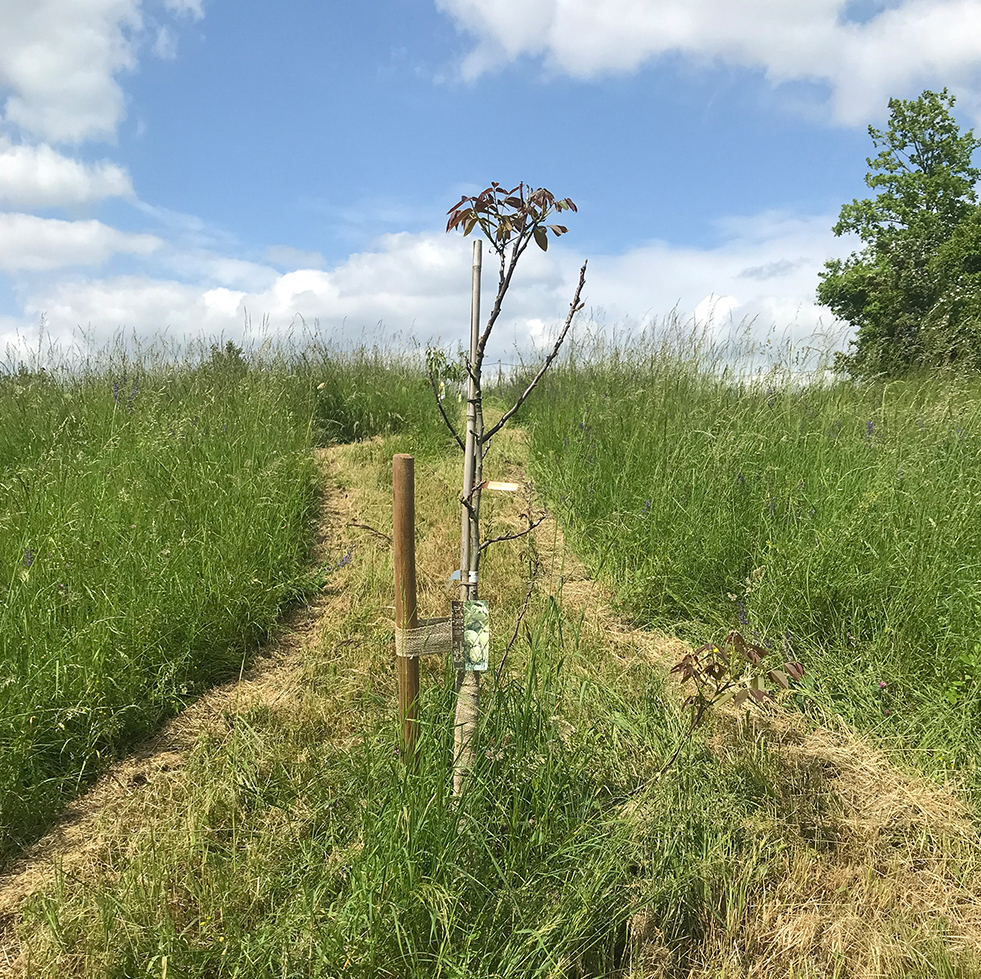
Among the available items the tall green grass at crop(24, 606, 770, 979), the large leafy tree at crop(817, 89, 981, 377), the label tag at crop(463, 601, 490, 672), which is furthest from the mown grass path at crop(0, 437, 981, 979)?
the large leafy tree at crop(817, 89, 981, 377)

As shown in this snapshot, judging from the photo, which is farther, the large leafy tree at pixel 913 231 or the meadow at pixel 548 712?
the large leafy tree at pixel 913 231

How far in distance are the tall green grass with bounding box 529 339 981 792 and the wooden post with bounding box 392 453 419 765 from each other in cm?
165

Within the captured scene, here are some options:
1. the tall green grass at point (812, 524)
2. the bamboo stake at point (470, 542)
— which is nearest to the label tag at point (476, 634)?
the bamboo stake at point (470, 542)

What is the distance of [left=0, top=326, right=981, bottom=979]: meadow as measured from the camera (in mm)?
1684

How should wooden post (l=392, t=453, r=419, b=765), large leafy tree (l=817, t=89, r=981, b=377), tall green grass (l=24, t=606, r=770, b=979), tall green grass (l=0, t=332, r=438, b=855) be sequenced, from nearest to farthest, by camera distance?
tall green grass (l=24, t=606, r=770, b=979)
wooden post (l=392, t=453, r=419, b=765)
tall green grass (l=0, t=332, r=438, b=855)
large leafy tree (l=817, t=89, r=981, b=377)

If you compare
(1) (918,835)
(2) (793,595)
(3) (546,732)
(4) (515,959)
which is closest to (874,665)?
(2) (793,595)

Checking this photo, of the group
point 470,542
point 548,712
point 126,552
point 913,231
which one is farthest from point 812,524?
point 913,231

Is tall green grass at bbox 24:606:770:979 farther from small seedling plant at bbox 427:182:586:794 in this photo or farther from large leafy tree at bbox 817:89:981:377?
large leafy tree at bbox 817:89:981:377

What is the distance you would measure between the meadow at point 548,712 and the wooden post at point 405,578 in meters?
0.09

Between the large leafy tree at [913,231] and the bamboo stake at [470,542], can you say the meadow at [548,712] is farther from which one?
the large leafy tree at [913,231]

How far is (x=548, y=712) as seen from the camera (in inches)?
82.8

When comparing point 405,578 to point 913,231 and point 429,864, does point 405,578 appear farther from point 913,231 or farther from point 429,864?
point 913,231

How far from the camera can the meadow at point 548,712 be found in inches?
66.3

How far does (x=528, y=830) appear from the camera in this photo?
1.82 metres
